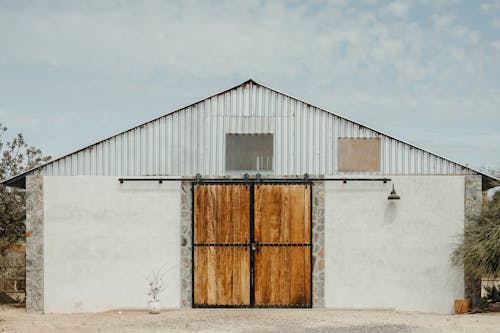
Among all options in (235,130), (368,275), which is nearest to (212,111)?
(235,130)

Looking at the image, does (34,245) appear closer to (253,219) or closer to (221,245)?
(221,245)

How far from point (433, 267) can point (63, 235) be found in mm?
7589

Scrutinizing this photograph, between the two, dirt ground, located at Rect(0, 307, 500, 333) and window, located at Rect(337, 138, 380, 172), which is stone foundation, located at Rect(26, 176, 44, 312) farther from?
window, located at Rect(337, 138, 380, 172)

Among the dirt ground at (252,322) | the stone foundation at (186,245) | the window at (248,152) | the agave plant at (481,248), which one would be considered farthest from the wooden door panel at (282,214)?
the agave plant at (481,248)

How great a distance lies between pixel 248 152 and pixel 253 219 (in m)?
1.40

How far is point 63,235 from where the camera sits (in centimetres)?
1398

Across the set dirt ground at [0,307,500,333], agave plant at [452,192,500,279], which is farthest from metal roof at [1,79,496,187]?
dirt ground at [0,307,500,333]

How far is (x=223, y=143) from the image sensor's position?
1417 centimetres

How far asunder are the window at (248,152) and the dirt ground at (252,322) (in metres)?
2.96

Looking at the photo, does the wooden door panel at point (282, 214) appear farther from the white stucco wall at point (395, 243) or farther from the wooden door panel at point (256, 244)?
the white stucco wall at point (395, 243)

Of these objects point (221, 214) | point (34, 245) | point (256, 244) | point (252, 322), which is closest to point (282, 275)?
point (256, 244)

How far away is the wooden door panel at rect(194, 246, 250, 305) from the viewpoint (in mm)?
13891

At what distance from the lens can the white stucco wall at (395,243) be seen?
1384cm

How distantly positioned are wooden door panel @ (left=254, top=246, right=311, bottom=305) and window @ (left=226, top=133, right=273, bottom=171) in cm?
172
